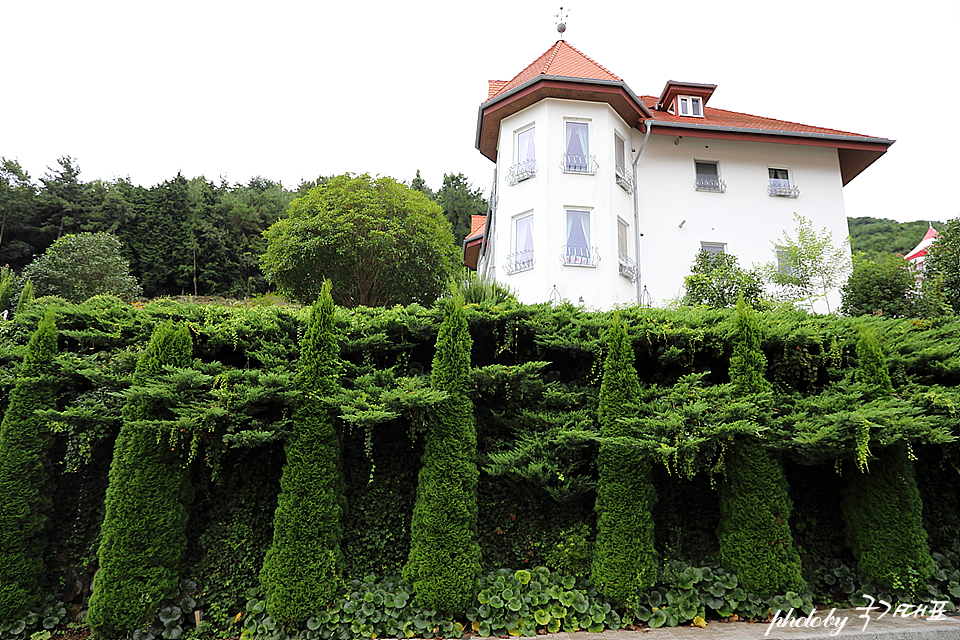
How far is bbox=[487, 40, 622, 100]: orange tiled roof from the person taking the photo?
13.4 meters

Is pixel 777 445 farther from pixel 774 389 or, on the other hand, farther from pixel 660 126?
pixel 660 126

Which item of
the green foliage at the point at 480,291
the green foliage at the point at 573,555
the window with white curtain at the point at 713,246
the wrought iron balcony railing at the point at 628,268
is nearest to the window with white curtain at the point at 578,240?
the wrought iron balcony railing at the point at 628,268

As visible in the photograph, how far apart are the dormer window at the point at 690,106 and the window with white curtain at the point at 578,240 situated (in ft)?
19.2

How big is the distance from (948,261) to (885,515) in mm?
6928

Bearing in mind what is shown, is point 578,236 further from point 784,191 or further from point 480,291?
point 784,191

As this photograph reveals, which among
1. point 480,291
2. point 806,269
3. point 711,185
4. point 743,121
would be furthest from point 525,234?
point 743,121

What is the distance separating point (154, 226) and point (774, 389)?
3524 centimetres

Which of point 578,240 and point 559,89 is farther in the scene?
point 559,89

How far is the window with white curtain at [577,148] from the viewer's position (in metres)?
12.8

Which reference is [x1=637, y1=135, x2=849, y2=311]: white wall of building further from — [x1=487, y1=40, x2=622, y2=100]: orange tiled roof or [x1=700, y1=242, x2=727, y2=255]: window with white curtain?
[x1=487, y1=40, x2=622, y2=100]: orange tiled roof

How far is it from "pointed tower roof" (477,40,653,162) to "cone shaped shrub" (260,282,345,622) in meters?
9.18

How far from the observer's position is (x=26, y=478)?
6.12 metres

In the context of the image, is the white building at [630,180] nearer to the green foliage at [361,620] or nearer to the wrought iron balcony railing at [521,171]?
the wrought iron balcony railing at [521,171]

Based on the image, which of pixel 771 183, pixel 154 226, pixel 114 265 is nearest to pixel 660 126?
pixel 771 183
